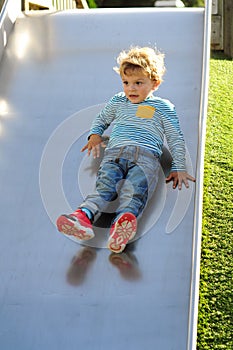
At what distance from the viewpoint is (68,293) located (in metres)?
3.21

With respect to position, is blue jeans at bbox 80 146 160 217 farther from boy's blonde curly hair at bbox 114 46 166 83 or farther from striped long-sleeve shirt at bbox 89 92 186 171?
boy's blonde curly hair at bbox 114 46 166 83

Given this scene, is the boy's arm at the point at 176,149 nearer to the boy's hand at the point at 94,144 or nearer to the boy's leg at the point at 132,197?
the boy's leg at the point at 132,197

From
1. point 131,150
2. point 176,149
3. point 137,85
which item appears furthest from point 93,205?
point 137,85

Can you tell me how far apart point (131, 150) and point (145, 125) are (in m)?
0.19

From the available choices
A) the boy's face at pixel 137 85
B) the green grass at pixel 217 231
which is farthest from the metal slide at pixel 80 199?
the green grass at pixel 217 231

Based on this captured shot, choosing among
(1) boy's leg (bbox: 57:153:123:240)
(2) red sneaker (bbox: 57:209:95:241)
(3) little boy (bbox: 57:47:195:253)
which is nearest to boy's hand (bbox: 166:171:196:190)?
(3) little boy (bbox: 57:47:195:253)

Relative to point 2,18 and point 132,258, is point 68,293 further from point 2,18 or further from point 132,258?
point 2,18

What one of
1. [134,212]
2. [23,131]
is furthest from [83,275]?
[23,131]

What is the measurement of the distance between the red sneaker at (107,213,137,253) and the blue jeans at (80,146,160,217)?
0.10m

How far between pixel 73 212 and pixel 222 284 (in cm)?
86

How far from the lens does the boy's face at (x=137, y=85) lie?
13.0 feet

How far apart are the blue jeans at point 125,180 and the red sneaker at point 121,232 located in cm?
10

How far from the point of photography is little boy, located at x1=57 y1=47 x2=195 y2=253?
3.40 m

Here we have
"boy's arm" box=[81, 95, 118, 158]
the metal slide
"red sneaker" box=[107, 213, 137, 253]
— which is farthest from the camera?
"boy's arm" box=[81, 95, 118, 158]
